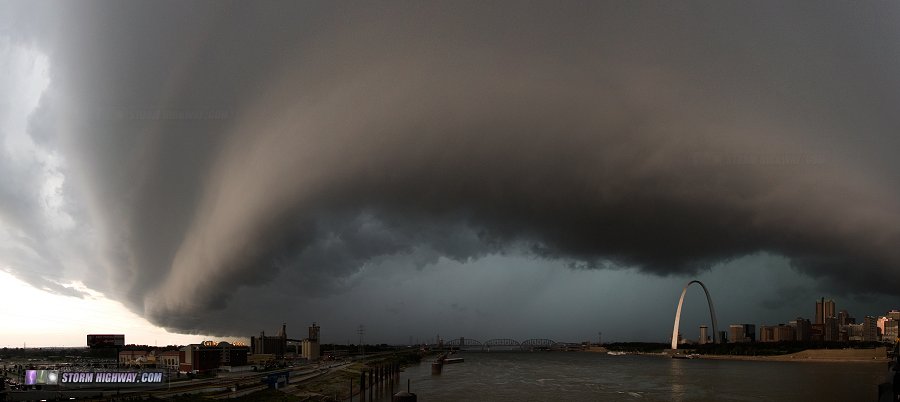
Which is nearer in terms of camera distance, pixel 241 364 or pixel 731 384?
pixel 731 384

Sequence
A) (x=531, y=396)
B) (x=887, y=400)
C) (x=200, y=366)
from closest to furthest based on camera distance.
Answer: (x=887, y=400) < (x=531, y=396) < (x=200, y=366)

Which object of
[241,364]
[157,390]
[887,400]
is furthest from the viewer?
[241,364]

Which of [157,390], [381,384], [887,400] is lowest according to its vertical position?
[381,384]

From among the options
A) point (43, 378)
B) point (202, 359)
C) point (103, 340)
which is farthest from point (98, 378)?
point (202, 359)

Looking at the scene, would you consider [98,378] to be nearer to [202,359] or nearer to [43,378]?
[43,378]

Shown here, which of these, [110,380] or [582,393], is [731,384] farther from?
[110,380]

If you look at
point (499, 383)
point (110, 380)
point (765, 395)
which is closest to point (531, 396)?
point (499, 383)

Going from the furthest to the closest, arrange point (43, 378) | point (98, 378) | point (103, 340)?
point (103, 340) < point (43, 378) < point (98, 378)

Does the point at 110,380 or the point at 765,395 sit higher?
the point at 110,380
